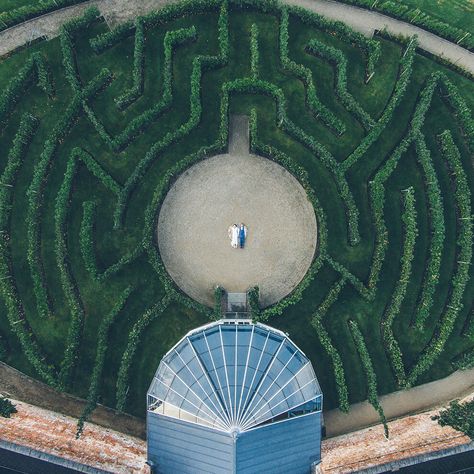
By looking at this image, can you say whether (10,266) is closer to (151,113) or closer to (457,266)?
(151,113)

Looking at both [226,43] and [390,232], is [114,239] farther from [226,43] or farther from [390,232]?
[390,232]

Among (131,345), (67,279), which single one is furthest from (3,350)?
(131,345)

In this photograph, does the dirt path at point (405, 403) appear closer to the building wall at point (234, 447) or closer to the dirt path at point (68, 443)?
the building wall at point (234, 447)

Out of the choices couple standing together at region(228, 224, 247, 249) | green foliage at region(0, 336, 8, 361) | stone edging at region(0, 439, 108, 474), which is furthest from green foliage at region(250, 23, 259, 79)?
stone edging at region(0, 439, 108, 474)

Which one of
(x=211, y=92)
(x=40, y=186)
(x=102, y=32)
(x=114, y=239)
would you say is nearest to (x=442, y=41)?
(x=211, y=92)

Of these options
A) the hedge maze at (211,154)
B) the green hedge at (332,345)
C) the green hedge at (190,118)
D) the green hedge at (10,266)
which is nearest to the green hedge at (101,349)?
the hedge maze at (211,154)

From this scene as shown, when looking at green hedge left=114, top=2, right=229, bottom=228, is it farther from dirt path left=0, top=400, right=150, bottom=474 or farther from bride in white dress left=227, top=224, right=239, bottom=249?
dirt path left=0, top=400, right=150, bottom=474
